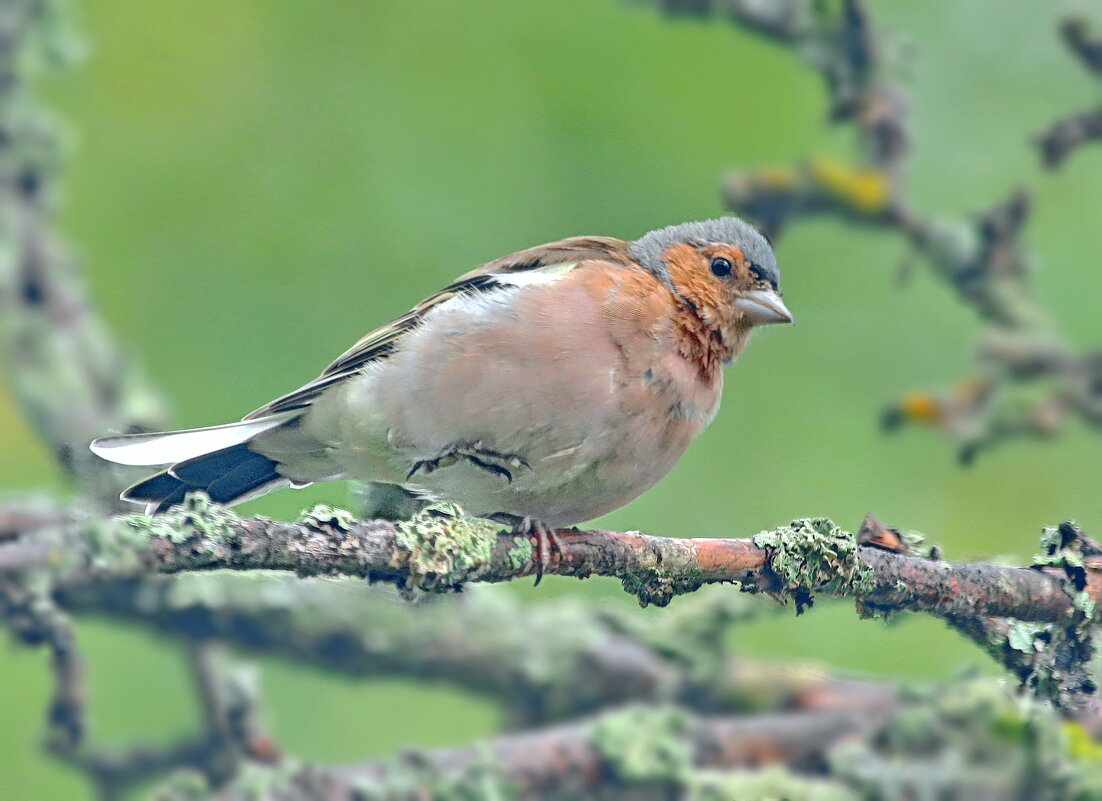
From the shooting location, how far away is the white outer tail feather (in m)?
2.48

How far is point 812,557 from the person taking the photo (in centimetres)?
227

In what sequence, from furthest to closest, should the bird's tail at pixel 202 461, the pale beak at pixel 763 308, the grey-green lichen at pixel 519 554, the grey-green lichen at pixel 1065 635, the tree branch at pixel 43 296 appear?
the tree branch at pixel 43 296 < the pale beak at pixel 763 308 < the bird's tail at pixel 202 461 < the grey-green lichen at pixel 1065 635 < the grey-green lichen at pixel 519 554

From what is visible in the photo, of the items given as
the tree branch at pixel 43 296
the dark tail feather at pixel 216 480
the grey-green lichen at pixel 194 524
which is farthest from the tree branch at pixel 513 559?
the tree branch at pixel 43 296

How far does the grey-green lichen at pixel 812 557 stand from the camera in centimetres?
227

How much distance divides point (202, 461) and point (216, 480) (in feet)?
0.28

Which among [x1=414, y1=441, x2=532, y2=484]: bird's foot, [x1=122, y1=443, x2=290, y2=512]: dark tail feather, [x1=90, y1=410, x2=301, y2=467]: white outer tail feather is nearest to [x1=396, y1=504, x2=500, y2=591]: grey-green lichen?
[x1=414, y1=441, x2=532, y2=484]: bird's foot

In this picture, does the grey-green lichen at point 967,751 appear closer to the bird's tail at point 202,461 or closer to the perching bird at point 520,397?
the perching bird at point 520,397

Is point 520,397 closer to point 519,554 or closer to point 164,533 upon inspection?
point 519,554

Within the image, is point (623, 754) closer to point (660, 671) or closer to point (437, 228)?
point (660, 671)

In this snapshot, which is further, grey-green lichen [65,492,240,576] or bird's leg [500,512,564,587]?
bird's leg [500,512,564,587]

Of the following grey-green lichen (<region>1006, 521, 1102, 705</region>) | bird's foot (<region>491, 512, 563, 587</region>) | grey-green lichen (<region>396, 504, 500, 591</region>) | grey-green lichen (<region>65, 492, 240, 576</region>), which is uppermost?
grey-green lichen (<region>1006, 521, 1102, 705</region>)

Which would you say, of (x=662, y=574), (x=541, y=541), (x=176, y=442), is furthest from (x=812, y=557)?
(x=176, y=442)

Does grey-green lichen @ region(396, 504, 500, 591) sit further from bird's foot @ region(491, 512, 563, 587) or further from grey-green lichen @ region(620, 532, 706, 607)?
grey-green lichen @ region(620, 532, 706, 607)

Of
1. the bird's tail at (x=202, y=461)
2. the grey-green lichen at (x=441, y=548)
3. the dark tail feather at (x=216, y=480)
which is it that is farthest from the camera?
the dark tail feather at (x=216, y=480)
